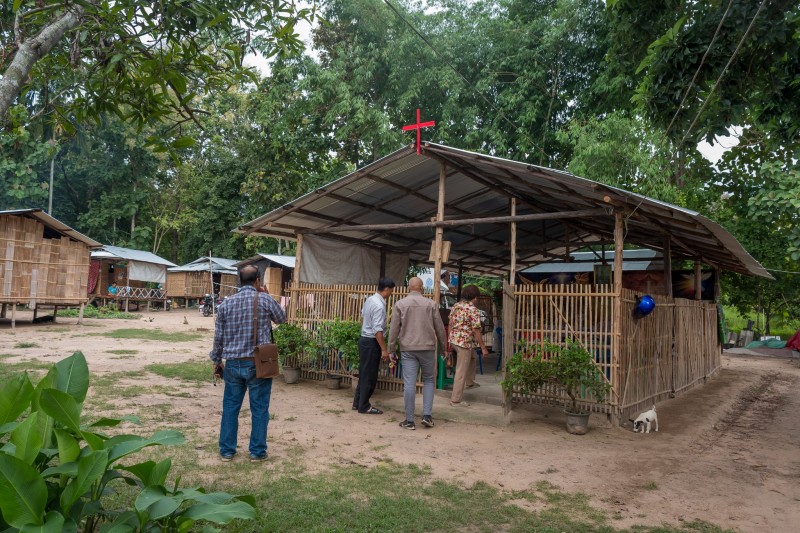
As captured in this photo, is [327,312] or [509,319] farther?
[327,312]

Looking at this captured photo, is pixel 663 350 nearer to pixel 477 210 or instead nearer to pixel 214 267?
pixel 477 210

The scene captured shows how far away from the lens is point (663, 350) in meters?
8.48

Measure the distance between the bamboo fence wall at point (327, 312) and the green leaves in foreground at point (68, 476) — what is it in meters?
5.91

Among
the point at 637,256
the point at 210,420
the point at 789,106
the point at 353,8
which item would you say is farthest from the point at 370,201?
the point at 353,8

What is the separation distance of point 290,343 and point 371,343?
2213mm

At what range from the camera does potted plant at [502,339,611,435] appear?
6547 millimetres

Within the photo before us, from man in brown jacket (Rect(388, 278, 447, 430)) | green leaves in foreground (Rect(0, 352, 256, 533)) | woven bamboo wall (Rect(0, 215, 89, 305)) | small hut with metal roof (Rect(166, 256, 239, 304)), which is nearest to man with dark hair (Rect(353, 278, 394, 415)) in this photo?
man in brown jacket (Rect(388, 278, 447, 430))

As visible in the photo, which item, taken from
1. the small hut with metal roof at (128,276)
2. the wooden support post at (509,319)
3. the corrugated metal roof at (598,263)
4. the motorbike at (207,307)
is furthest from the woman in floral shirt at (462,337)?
the small hut with metal roof at (128,276)

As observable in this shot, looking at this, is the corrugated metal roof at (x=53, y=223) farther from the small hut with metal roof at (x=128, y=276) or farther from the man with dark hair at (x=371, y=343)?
the man with dark hair at (x=371, y=343)

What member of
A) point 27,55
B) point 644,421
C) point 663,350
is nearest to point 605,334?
point 644,421

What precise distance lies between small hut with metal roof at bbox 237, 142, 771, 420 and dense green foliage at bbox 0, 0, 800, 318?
128 centimetres

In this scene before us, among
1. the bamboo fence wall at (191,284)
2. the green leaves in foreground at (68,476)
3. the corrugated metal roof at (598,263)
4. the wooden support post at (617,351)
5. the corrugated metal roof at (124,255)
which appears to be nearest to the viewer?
the green leaves in foreground at (68,476)

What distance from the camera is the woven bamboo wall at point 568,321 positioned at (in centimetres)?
685

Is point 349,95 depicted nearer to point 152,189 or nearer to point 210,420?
point 210,420
